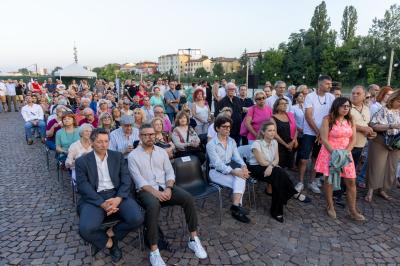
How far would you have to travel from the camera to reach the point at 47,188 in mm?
5070

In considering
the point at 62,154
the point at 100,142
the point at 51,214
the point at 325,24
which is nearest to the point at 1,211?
the point at 51,214

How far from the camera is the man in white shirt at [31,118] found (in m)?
8.50

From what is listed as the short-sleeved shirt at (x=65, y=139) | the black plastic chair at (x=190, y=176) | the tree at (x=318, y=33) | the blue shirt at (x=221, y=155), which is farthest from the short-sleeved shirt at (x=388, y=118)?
the tree at (x=318, y=33)

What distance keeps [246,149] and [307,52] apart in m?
48.6

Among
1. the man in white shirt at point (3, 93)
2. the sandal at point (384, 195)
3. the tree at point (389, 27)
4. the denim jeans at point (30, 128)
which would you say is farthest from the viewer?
the tree at point (389, 27)

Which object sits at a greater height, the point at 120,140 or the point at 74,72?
the point at 74,72

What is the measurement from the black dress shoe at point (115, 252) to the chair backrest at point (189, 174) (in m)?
1.17

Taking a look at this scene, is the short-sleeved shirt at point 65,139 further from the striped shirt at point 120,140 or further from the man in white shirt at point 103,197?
the man in white shirt at point 103,197

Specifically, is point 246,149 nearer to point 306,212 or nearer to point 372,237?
point 306,212

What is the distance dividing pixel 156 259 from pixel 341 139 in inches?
118

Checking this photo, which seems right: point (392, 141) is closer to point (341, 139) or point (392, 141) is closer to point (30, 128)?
point (341, 139)

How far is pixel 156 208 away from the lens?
3049mm

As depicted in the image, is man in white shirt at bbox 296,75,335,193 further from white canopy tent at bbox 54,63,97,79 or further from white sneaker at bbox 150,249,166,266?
white canopy tent at bbox 54,63,97,79

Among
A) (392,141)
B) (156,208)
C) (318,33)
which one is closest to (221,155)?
(156,208)
